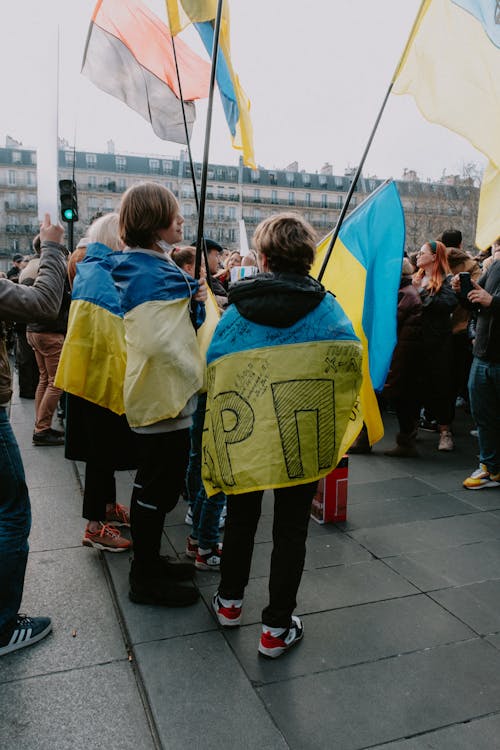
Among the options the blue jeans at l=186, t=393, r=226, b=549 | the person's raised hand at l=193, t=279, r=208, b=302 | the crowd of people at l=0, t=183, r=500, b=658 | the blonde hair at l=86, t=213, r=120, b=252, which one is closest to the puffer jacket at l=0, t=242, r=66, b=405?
the crowd of people at l=0, t=183, r=500, b=658

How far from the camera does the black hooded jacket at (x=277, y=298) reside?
2.41 meters

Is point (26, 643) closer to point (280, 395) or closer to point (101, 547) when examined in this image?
point (101, 547)

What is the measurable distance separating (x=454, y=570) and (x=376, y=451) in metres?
2.58

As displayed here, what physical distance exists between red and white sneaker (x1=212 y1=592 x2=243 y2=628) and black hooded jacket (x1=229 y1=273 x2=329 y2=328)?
1315 millimetres

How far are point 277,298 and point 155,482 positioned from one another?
3.59 feet

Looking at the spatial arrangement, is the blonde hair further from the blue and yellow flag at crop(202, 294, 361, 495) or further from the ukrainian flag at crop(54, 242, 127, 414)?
the blue and yellow flag at crop(202, 294, 361, 495)

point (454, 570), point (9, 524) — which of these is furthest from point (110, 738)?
point (454, 570)

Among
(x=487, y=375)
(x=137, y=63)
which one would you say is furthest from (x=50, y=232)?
(x=487, y=375)

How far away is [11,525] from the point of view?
256 centimetres

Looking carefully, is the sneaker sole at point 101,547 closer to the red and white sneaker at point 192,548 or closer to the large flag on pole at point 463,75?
the red and white sneaker at point 192,548

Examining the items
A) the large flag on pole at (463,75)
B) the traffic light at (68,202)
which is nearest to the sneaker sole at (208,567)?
the large flag on pole at (463,75)

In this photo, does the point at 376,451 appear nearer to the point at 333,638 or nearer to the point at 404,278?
the point at 404,278

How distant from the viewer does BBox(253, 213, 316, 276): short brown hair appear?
2471 mm

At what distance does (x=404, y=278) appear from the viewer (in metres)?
5.80
